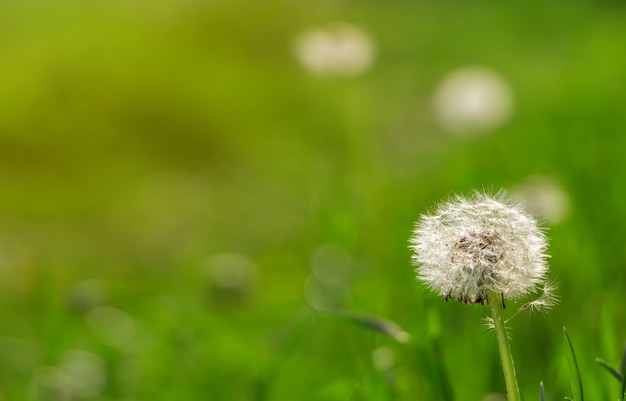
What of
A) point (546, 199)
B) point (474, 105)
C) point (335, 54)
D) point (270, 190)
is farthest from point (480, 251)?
point (270, 190)

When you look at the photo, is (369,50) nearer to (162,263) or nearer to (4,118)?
(162,263)

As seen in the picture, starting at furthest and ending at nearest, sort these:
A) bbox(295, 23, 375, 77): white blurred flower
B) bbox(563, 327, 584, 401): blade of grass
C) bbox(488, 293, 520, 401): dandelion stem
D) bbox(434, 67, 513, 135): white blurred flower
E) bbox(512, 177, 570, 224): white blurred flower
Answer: bbox(434, 67, 513, 135): white blurred flower, bbox(295, 23, 375, 77): white blurred flower, bbox(512, 177, 570, 224): white blurred flower, bbox(563, 327, 584, 401): blade of grass, bbox(488, 293, 520, 401): dandelion stem

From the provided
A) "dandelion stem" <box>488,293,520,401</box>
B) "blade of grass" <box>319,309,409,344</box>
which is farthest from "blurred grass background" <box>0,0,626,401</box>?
"dandelion stem" <box>488,293,520,401</box>

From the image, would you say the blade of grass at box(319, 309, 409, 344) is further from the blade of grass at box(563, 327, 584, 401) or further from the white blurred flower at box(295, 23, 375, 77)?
the white blurred flower at box(295, 23, 375, 77)

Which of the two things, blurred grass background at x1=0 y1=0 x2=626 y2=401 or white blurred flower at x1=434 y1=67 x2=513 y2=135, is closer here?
blurred grass background at x1=0 y1=0 x2=626 y2=401

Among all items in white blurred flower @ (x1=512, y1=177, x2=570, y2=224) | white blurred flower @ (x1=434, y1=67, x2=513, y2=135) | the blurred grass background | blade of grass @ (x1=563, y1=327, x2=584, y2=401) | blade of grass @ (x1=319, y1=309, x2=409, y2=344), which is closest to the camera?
blade of grass @ (x1=563, y1=327, x2=584, y2=401)

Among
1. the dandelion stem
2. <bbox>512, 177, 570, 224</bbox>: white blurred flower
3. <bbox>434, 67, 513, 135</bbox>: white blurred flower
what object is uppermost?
<bbox>434, 67, 513, 135</bbox>: white blurred flower
